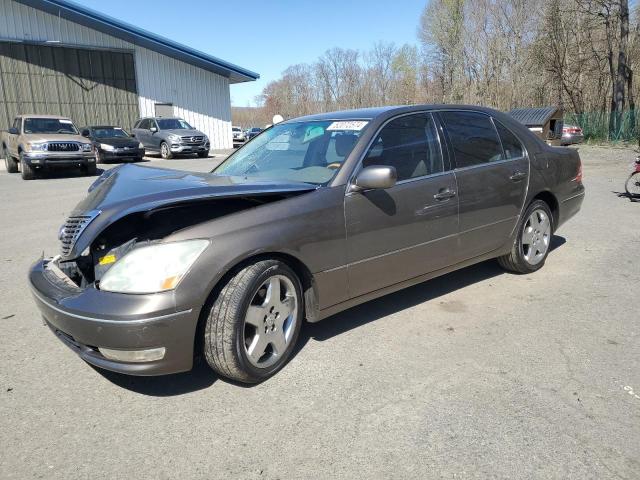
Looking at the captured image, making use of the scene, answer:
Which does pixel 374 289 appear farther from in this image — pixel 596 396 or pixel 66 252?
pixel 66 252

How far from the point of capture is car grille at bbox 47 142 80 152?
14609 mm

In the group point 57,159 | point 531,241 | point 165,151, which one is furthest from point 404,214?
point 165,151

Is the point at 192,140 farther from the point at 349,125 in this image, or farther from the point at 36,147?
the point at 349,125

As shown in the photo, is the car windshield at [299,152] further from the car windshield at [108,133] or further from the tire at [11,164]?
the car windshield at [108,133]

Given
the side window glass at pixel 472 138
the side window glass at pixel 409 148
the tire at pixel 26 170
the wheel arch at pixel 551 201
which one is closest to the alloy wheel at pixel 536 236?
the wheel arch at pixel 551 201

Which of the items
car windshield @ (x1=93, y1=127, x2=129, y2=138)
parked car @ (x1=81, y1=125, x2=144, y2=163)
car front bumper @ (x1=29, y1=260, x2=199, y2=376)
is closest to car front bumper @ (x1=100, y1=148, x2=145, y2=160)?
parked car @ (x1=81, y1=125, x2=144, y2=163)

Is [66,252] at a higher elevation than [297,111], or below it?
below

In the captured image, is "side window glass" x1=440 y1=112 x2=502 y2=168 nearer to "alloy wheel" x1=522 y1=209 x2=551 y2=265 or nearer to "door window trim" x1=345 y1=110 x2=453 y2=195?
"door window trim" x1=345 y1=110 x2=453 y2=195

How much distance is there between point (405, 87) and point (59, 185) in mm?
43158

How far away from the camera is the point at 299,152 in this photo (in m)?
4.02

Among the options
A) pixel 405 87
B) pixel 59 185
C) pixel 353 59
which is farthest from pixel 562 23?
pixel 59 185

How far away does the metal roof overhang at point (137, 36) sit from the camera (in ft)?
79.5

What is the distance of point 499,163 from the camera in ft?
14.9

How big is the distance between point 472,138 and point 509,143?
0.57 m
